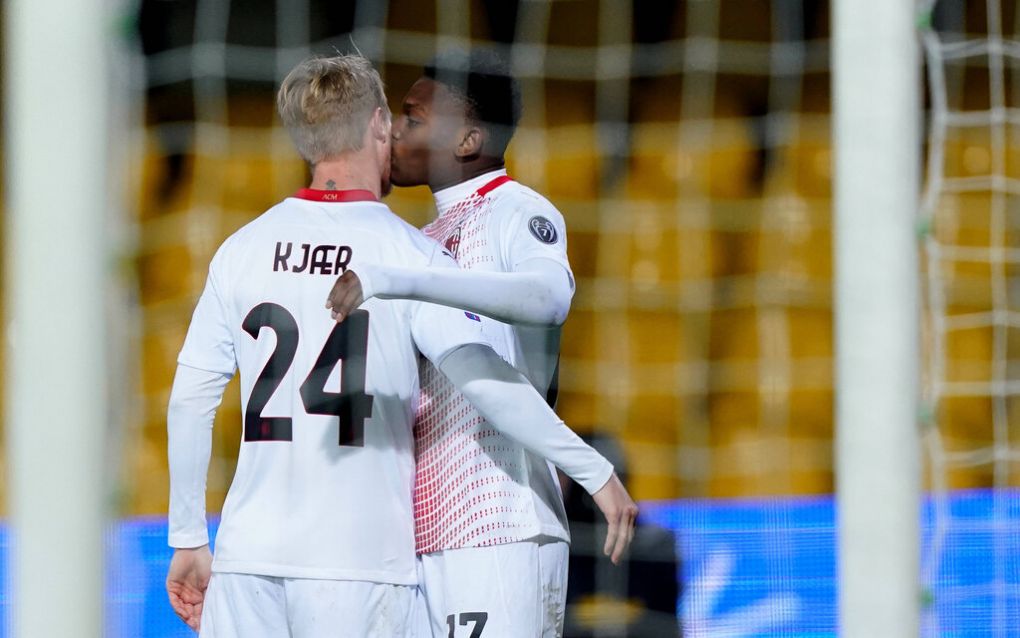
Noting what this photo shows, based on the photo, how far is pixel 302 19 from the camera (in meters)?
4.54

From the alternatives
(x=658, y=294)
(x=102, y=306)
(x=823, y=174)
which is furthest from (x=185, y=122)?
(x=102, y=306)

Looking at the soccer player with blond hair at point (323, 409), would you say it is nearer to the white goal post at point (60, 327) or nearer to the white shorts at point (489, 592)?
the white shorts at point (489, 592)

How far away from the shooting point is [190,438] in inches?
84.0

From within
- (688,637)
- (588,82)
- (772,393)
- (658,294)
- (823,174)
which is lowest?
(688,637)

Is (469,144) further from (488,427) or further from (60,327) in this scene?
(60,327)

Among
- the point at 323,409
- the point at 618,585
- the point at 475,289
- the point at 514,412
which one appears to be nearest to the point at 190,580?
the point at 323,409

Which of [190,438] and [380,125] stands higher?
[380,125]

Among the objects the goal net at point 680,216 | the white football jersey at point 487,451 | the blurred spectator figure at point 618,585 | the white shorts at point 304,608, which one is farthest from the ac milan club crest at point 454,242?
the goal net at point 680,216

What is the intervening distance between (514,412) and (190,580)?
24.0 inches

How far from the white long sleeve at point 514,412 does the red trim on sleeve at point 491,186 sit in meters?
0.35

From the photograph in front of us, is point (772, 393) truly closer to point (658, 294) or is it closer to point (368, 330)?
point (658, 294)

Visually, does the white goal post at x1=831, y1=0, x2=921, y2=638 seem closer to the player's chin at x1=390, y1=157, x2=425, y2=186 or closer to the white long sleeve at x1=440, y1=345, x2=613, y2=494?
the white long sleeve at x1=440, y1=345, x2=613, y2=494

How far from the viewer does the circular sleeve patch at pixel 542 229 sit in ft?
6.97

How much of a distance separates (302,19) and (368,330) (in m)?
2.70
